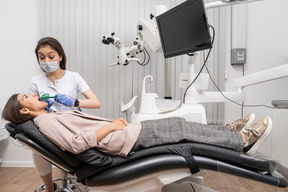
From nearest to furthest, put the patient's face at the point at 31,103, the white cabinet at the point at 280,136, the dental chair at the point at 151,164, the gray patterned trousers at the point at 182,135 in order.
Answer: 1. the dental chair at the point at 151,164
2. the gray patterned trousers at the point at 182,135
3. the patient's face at the point at 31,103
4. the white cabinet at the point at 280,136

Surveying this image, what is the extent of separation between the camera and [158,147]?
1041 millimetres

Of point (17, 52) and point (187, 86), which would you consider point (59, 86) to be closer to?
point (187, 86)

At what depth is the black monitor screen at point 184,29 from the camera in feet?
4.92

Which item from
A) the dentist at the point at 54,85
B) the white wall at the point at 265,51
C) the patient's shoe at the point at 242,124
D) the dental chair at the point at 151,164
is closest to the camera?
the dental chair at the point at 151,164

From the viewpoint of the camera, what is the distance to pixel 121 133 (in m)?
1.11

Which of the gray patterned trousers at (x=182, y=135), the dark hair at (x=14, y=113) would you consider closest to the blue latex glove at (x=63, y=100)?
the dark hair at (x=14, y=113)

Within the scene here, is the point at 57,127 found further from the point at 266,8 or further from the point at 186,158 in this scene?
the point at 266,8

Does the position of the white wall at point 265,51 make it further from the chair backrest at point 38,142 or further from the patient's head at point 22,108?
the patient's head at point 22,108

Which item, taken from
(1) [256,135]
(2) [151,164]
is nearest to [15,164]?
(2) [151,164]

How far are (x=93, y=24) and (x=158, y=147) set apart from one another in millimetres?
1904

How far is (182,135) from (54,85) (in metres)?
1.10

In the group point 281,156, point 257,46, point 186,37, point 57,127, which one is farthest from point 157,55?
point 57,127

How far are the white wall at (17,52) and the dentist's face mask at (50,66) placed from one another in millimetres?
1069

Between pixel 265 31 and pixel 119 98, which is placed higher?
pixel 265 31
